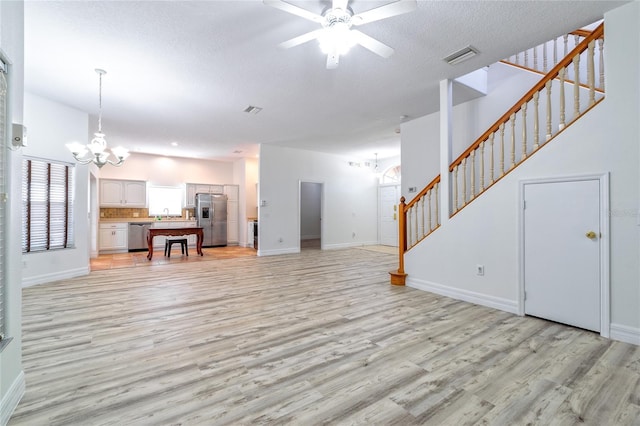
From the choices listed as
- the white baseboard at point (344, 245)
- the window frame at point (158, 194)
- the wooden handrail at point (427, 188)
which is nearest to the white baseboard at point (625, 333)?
the wooden handrail at point (427, 188)

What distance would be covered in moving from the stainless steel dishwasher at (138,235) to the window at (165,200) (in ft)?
2.27

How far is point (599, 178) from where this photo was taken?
8.66ft

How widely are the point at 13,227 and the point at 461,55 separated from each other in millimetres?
4328

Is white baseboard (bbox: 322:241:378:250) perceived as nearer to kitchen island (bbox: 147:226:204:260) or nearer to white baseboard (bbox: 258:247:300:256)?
white baseboard (bbox: 258:247:300:256)

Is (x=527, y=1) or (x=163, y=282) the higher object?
(x=527, y=1)

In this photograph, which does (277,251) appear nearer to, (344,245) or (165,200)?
(344,245)

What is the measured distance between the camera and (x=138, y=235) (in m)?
8.18

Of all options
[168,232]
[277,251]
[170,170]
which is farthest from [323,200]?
[170,170]

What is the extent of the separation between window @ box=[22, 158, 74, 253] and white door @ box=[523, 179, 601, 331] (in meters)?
6.98

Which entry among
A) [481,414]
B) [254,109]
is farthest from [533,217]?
[254,109]

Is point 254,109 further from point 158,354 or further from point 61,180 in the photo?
point 158,354

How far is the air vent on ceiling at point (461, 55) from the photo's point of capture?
124 inches

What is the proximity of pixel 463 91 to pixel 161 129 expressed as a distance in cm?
586

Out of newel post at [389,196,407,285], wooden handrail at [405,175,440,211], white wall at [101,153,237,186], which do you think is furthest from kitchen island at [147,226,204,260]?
wooden handrail at [405,175,440,211]
